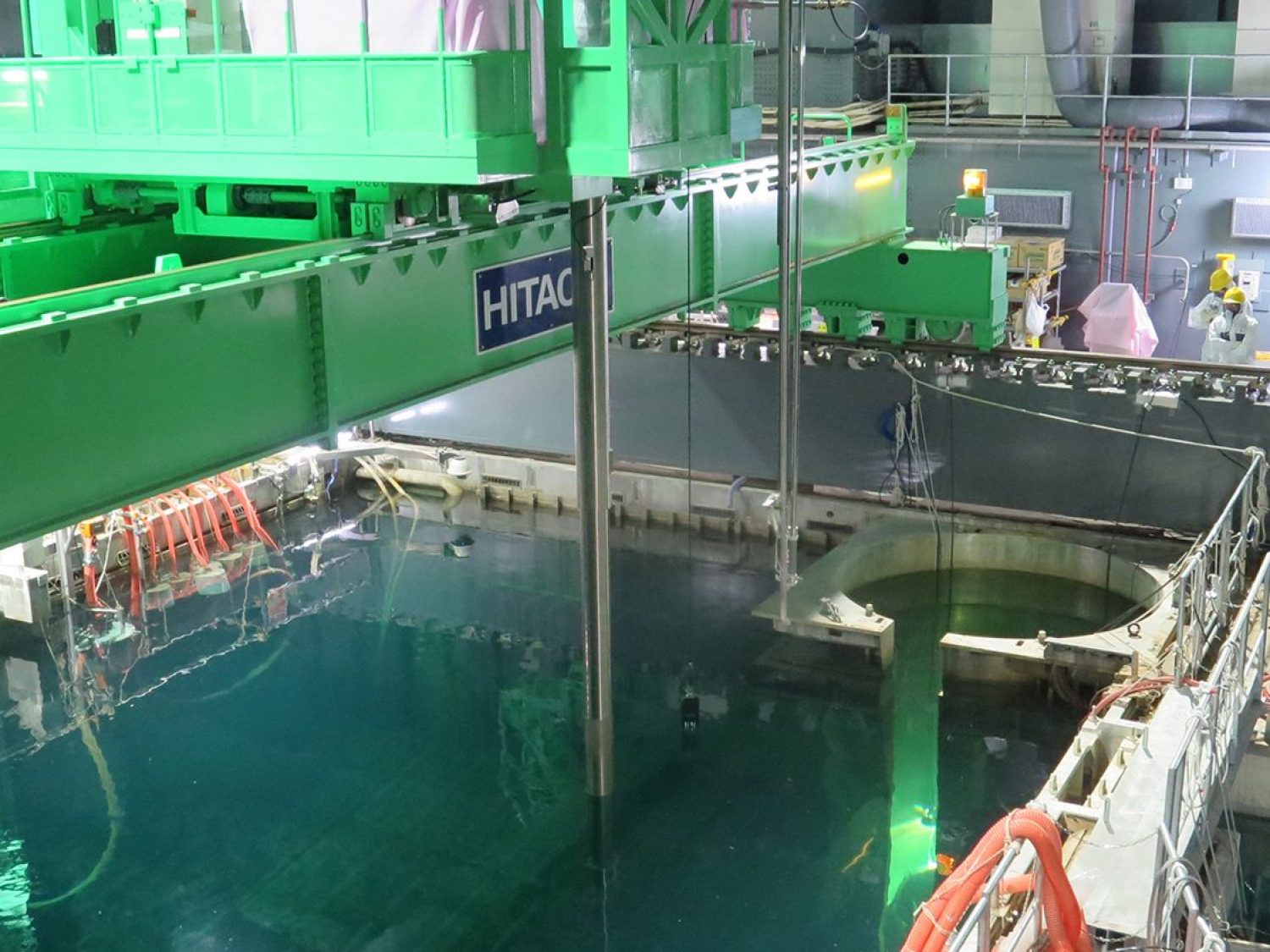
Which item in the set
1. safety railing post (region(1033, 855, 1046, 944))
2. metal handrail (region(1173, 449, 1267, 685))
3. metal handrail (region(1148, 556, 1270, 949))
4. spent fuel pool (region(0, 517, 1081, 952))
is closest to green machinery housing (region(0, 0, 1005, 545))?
spent fuel pool (region(0, 517, 1081, 952))

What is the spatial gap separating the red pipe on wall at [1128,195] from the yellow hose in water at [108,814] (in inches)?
476

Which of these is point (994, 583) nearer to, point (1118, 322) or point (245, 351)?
point (1118, 322)

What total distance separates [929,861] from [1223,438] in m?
5.58

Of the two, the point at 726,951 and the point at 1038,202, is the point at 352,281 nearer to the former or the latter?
the point at 726,951

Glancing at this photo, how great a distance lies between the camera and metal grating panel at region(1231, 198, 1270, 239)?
52.9 feet

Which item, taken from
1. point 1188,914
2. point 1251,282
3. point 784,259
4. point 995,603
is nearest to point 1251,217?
point 1251,282

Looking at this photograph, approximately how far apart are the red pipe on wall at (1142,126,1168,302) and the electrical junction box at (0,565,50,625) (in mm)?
12283

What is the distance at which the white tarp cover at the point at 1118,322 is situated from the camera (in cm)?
1628

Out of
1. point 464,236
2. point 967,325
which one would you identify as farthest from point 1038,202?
point 464,236

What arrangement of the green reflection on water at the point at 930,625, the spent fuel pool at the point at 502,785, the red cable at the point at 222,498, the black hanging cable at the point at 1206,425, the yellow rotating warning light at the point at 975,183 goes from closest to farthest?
the spent fuel pool at the point at 502,785 → the green reflection on water at the point at 930,625 → the black hanging cable at the point at 1206,425 → the yellow rotating warning light at the point at 975,183 → the red cable at the point at 222,498

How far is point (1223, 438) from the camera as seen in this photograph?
1294cm

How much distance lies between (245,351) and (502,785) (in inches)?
180

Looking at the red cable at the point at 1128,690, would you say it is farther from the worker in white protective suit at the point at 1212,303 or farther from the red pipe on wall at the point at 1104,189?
the red pipe on wall at the point at 1104,189

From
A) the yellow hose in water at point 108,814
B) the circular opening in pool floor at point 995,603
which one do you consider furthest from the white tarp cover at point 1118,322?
the yellow hose in water at point 108,814
